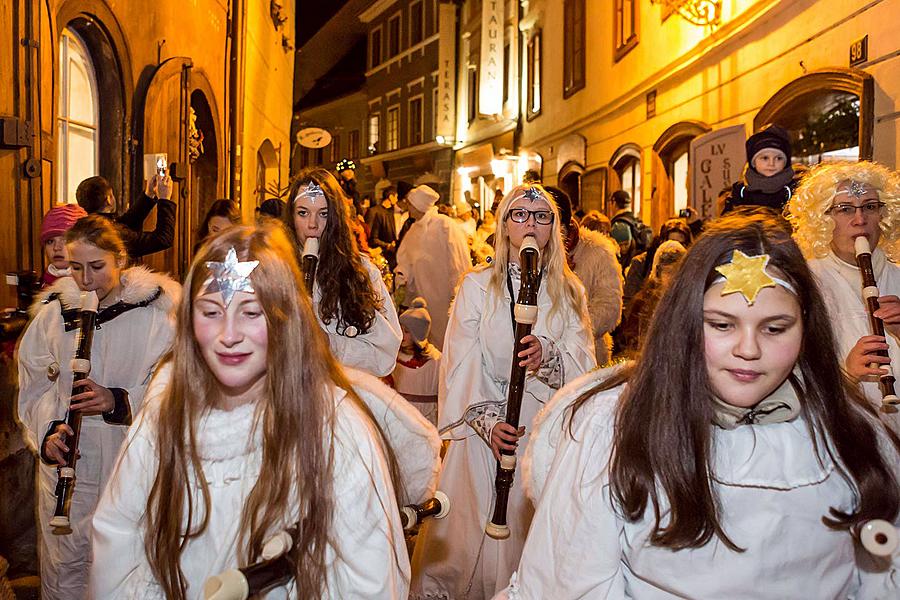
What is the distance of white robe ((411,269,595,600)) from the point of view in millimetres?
4453

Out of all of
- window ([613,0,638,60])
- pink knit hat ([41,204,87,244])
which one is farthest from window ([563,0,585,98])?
pink knit hat ([41,204,87,244])

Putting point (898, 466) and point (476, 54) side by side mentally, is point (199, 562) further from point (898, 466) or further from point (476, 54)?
point (476, 54)

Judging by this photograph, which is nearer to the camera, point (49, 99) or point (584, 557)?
point (584, 557)

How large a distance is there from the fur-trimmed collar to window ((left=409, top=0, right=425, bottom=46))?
108 feet

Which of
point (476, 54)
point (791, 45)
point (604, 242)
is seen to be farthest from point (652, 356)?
point (476, 54)

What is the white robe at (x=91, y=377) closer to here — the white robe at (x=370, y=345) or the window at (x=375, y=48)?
the white robe at (x=370, y=345)

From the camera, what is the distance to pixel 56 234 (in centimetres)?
543

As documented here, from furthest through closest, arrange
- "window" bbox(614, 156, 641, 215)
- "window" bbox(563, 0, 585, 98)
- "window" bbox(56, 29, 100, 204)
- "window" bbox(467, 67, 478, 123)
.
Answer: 1. "window" bbox(467, 67, 478, 123)
2. "window" bbox(563, 0, 585, 98)
3. "window" bbox(614, 156, 641, 215)
4. "window" bbox(56, 29, 100, 204)

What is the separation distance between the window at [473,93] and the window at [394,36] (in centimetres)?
822

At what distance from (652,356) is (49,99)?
16.5 feet

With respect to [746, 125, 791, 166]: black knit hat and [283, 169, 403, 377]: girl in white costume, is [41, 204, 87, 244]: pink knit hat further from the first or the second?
[746, 125, 791, 166]: black knit hat

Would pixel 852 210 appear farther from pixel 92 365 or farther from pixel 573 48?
pixel 573 48

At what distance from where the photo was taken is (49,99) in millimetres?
5938

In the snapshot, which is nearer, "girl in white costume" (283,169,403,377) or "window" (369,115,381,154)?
"girl in white costume" (283,169,403,377)
